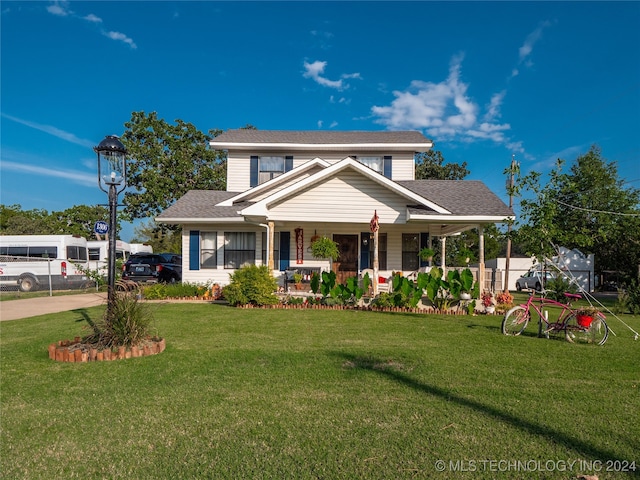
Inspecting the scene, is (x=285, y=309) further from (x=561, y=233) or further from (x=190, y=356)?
(x=561, y=233)

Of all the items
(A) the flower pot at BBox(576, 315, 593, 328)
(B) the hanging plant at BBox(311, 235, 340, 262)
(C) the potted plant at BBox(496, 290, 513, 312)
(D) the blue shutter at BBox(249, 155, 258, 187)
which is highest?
(D) the blue shutter at BBox(249, 155, 258, 187)

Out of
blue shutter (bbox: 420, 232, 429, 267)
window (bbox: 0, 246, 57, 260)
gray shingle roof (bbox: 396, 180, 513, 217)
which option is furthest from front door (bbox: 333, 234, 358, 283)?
window (bbox: 0, 246, 57, 260)

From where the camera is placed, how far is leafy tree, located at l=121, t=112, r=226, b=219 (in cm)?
2953

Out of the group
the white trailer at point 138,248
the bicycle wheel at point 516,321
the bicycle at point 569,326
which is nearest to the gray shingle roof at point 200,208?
the bicycle wheel at point 516,321

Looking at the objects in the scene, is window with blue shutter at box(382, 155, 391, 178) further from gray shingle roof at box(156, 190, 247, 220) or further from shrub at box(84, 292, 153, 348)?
shrub at box(84, 292, 153, 348)

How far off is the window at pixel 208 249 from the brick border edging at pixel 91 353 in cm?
997

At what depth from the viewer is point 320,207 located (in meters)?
13.5

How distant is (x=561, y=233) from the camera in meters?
9.90

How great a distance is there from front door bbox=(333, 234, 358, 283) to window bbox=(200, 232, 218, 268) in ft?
16.1

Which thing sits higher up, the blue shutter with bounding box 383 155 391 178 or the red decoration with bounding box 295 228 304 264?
the blue shutter with bounding box 383 155 391 178

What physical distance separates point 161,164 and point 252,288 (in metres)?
21.4

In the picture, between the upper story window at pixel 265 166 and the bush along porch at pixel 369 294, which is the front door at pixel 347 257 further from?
the upper story window at pixel 265 166

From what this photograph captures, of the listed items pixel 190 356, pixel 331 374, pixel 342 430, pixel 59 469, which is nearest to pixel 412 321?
pixel 331 374

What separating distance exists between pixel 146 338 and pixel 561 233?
9529 mm
